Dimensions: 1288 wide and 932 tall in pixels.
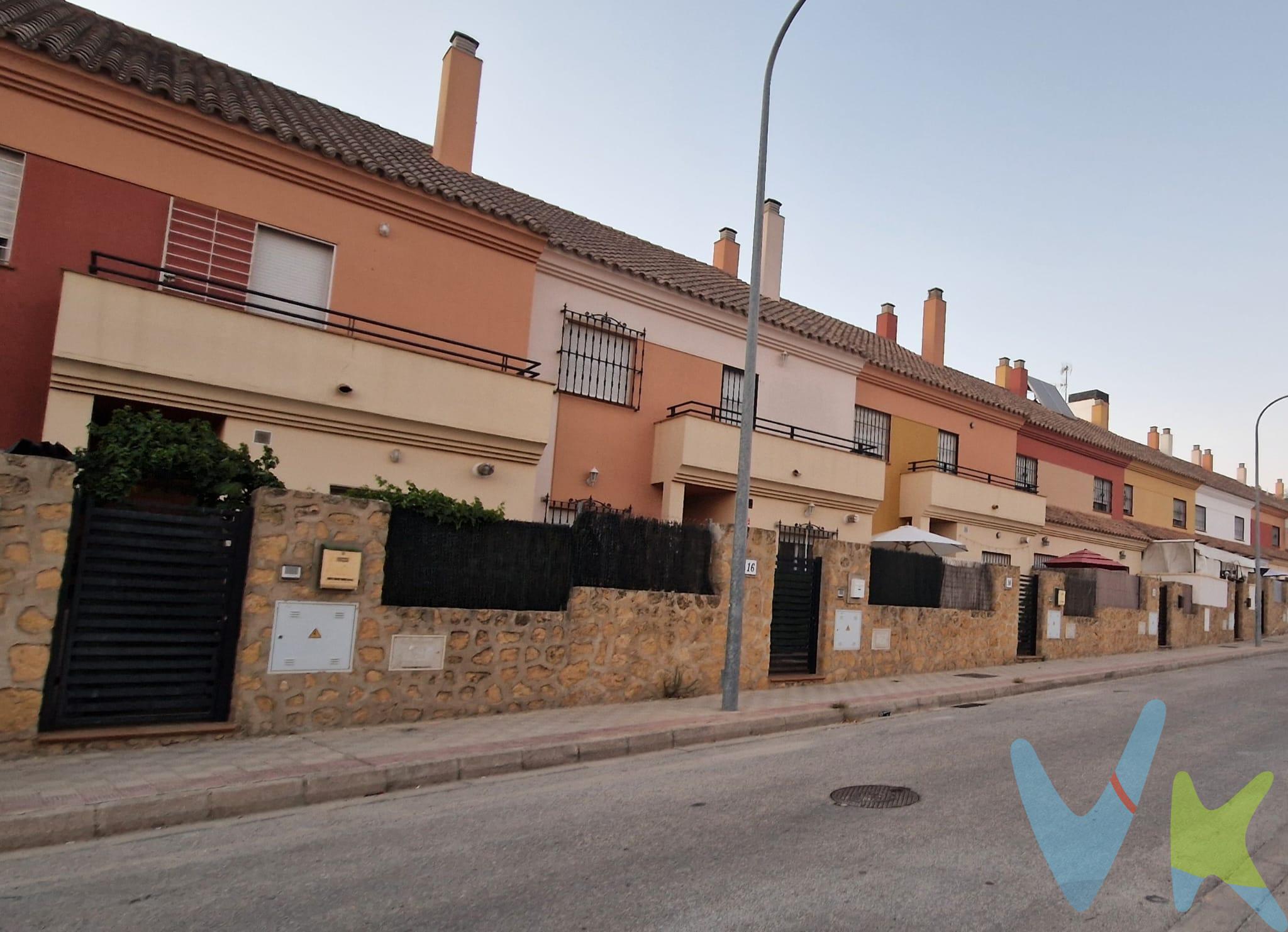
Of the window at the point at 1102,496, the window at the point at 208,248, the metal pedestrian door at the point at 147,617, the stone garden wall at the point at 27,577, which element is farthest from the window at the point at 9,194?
the window at the point at 1102,496

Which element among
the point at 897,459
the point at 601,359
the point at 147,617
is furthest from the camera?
the point at 897,459

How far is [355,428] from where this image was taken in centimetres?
1267

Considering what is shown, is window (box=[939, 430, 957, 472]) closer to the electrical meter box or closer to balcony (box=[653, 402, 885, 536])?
balcony (box=[653, 402, 885, 536])

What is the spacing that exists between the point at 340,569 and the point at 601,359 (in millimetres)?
9150

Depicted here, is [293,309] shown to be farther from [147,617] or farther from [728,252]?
[728,252]

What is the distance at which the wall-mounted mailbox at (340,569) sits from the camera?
333 inches

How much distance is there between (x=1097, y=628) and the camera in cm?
2148

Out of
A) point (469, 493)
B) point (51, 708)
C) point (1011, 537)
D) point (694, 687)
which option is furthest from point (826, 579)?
point (1011, 537)

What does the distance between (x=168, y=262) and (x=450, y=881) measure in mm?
10450

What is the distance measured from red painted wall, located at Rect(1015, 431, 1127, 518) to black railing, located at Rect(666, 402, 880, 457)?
368 inches

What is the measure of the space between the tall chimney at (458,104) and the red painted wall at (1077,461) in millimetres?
18983

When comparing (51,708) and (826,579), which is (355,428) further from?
(826,579)

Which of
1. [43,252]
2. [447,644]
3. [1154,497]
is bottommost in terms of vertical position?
[447,644]

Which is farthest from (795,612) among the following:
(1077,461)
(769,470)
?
(1077,461)
